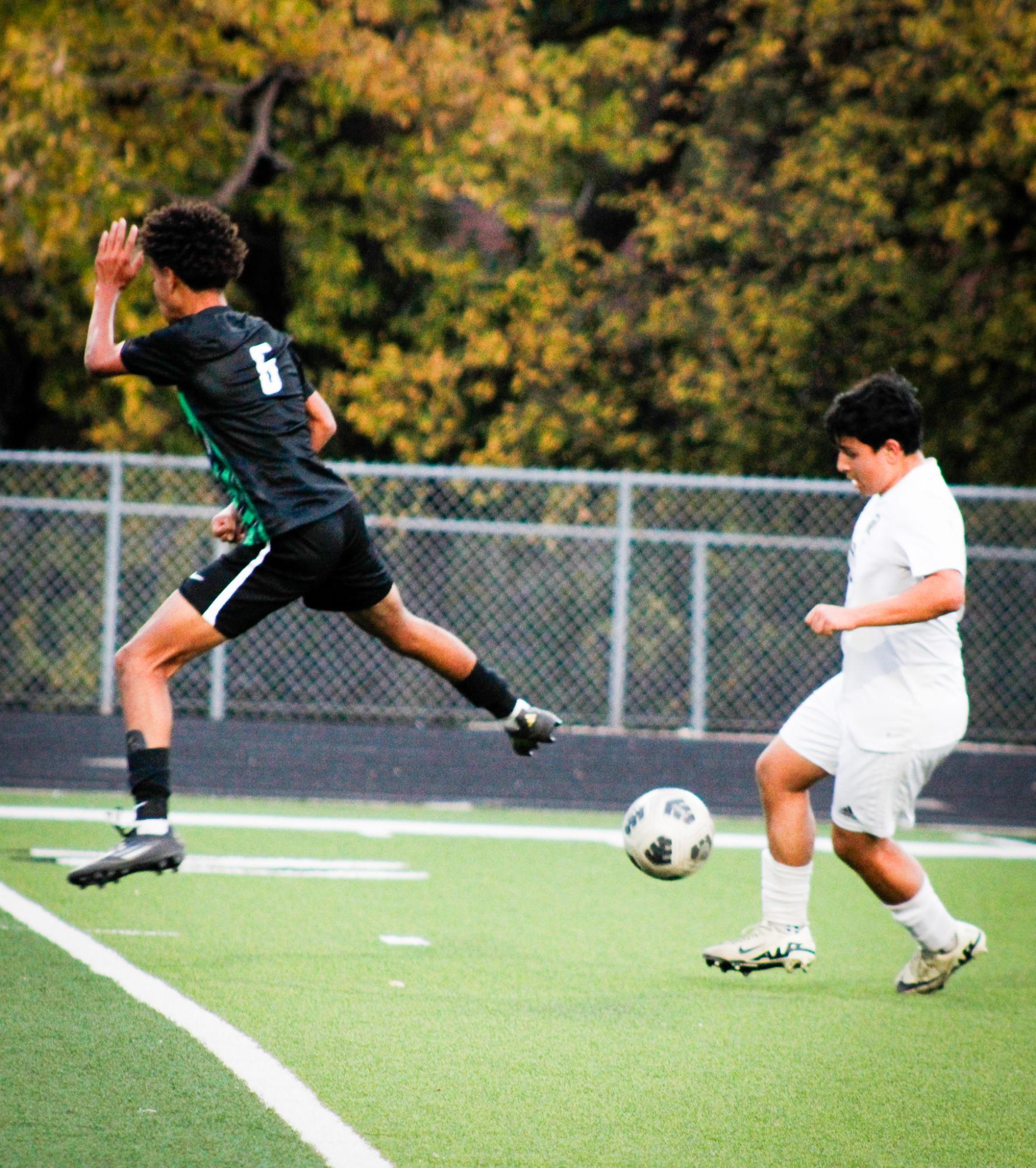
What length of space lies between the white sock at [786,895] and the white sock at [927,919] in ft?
1.03

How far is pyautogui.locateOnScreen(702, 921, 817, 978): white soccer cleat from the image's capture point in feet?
19.8

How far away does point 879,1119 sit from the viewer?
4.40m

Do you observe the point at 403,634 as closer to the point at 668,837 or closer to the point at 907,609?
the point at 668,837


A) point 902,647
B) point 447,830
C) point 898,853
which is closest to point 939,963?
point 898,853

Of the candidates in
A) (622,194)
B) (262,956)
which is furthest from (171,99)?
(262,956)

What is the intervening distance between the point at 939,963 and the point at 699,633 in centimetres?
664

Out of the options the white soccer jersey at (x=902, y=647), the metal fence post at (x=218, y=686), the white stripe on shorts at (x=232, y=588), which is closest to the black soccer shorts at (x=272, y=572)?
the white stripe on shorts at (x=232, y=588)

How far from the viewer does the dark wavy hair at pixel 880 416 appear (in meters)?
5.71

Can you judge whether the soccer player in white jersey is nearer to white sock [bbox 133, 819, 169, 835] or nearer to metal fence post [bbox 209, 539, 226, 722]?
white sock [bbox 133, 819, 169, 835]

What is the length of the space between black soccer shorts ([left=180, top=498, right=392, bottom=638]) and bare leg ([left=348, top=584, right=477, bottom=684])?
0.95ft

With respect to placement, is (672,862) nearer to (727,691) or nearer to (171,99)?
(727,691)

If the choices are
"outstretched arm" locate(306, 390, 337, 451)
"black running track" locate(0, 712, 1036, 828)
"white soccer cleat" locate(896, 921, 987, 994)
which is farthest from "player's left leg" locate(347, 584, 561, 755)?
"black running track" locate(0, 712, 1036, 828)

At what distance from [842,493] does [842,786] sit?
7.22m

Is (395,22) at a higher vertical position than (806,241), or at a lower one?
higher
